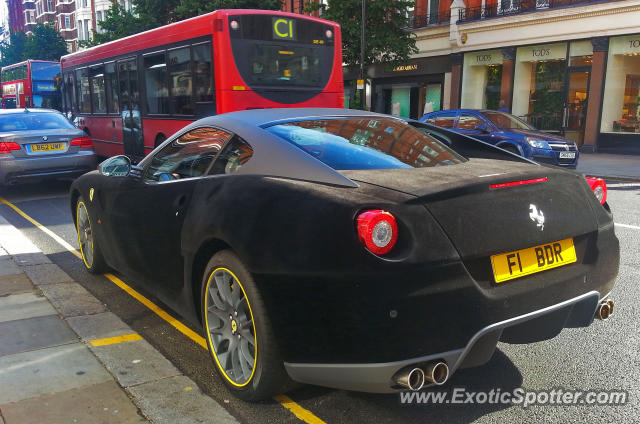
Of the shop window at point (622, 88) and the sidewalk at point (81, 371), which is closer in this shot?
the sidewalk at point (81, 371)

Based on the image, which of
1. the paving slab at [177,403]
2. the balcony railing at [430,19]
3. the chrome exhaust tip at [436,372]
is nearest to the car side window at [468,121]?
the paving slab at [177,403]

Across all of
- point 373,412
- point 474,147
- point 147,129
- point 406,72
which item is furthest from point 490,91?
point 373,412

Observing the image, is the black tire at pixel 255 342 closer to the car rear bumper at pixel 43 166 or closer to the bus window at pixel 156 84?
the car rear bumper at pixel 43 166

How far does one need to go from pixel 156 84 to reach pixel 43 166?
3.55 m

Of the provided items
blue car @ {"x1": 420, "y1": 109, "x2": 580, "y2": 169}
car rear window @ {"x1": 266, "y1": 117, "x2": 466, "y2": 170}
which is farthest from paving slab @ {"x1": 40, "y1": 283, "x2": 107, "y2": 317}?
blue car @ {"x1": 420, "y1": 109, "x2": 580, "y2": 169}

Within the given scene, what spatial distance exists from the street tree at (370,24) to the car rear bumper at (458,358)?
21531mm

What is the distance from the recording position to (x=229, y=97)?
10.5 metres

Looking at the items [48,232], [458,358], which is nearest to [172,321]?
[458,358]

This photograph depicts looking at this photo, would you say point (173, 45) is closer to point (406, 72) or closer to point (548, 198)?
point (548, 198)

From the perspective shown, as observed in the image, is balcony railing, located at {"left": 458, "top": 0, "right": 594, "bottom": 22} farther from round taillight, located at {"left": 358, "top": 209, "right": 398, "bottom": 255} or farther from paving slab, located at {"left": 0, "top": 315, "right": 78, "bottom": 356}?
paving slab, located at {"left": 0, "top": 315, "right": 78, "bottom": 356}

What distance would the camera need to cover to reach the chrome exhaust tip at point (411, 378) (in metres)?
2.37

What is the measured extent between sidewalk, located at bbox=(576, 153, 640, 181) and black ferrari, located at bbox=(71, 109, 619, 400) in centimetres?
1231

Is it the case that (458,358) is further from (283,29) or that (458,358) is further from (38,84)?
(38,84)

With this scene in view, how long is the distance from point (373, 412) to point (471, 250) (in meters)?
0.99
